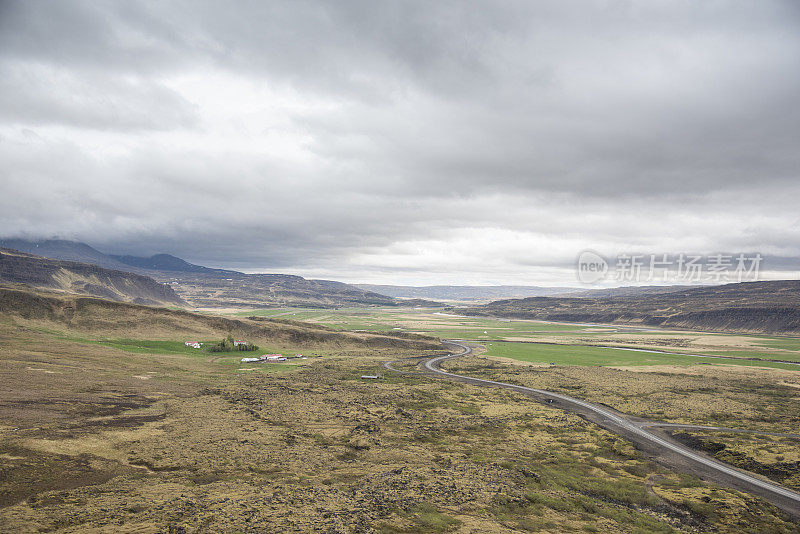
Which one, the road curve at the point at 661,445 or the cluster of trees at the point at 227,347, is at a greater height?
the road curve at the point at 661,445

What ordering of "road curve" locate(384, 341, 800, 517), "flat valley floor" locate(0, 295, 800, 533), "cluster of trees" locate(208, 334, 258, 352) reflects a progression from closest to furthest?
1. "flat valley floor" locate(0, 295, 800, 533)
2. "road curve" locate(384, 341, 800, 517)
3. "cluster of trees" locate(208, 334, 258, 352)

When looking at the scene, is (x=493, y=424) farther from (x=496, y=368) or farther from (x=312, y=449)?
(x=496, y=368)

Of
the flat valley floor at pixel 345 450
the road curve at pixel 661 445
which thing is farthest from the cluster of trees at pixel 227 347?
the road curve at pixel 661 445

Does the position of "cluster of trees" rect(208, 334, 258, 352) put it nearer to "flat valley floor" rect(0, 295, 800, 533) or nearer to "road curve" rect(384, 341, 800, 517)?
"flat valley floor" rect(0, 295, 800, 533)

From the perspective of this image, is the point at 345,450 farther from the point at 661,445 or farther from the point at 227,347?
the point at 227,347

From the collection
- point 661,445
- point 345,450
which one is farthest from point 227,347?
Result: point 661,445

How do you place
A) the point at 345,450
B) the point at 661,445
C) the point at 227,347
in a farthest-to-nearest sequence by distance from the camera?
1. the point at 227,347
2. the point at 661,445
3. the point at 345,450

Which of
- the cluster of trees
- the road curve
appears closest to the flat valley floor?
the road curve

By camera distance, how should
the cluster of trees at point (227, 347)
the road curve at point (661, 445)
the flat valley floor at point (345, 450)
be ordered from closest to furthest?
the flat valley floor at point (345, 450), the road curve at point (661, 445), the cluster of trees at point (227, 347)

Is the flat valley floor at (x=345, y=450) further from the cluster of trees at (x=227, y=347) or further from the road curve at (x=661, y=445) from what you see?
the cluster of trees at (x=227, y=347)
